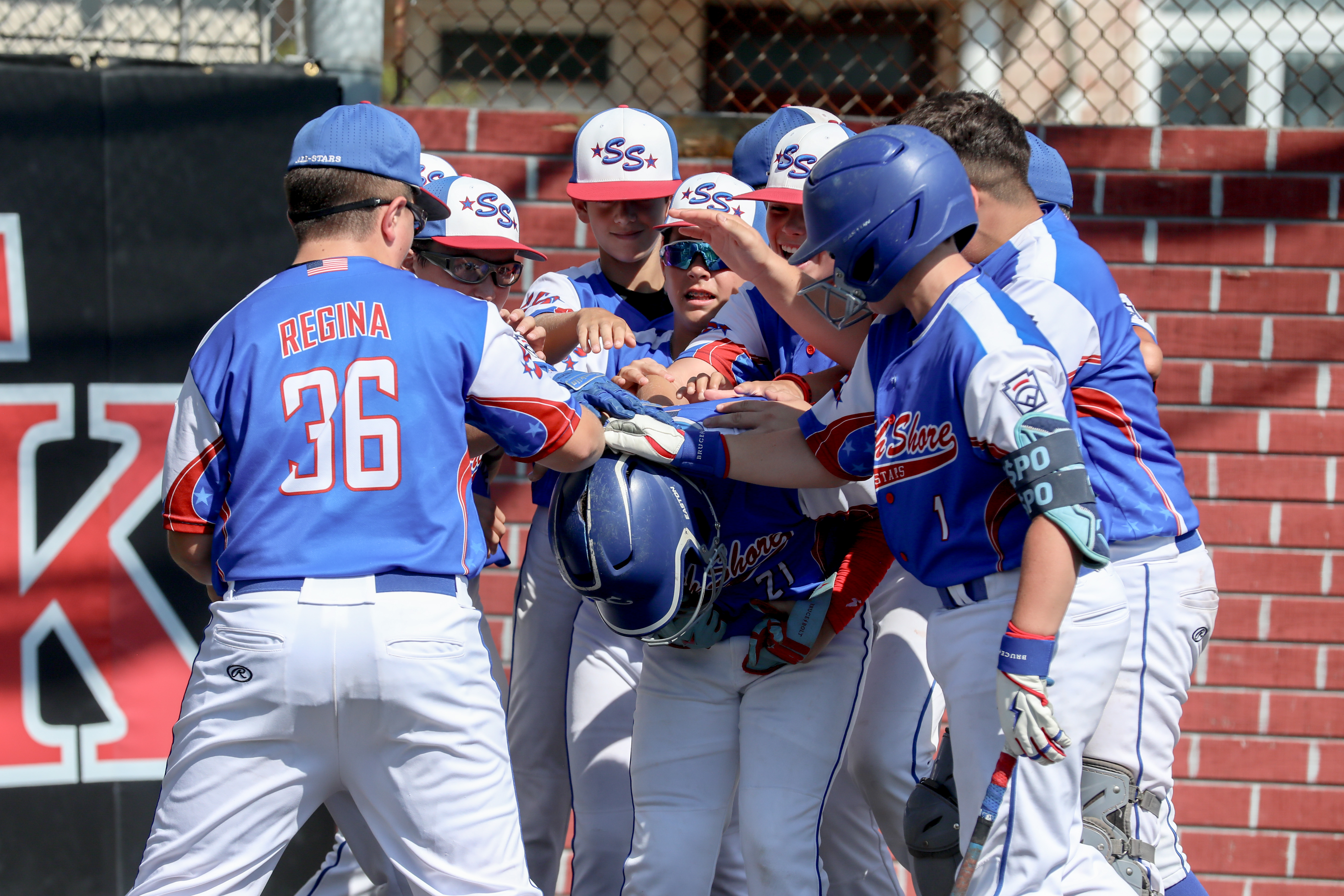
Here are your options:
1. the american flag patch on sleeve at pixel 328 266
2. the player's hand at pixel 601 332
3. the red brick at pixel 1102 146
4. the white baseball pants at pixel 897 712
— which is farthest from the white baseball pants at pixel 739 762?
the red brick at pixel 1102 146

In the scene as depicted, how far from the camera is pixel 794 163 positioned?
122 inches

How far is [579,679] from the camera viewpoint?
10.9 feet

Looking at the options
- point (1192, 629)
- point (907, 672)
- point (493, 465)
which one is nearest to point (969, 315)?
point (1192, 629)

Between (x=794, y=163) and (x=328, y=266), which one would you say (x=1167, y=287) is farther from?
(x=328, y=266)

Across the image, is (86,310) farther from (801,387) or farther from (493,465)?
(801,387)

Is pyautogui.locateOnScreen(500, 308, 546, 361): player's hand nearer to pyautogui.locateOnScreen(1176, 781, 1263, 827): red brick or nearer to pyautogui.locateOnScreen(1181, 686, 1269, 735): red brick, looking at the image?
pyautogui.locateOnScreen(1181, 686, 1269, 735): red brick

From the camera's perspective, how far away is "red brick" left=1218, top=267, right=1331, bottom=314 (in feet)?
13.2

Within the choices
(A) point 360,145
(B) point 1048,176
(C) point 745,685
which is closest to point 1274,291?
(B) point 1048,176

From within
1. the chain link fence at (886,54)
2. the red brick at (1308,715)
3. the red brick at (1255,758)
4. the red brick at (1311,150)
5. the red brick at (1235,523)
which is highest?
the chain link fence at (886,54)

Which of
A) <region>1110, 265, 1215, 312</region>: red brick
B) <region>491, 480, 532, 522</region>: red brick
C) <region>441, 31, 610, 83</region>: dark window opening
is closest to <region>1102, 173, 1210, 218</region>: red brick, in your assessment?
<region>1110, 265, 1215, 312</region>: red brick

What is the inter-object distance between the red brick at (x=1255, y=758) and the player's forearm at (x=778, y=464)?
2169 mm

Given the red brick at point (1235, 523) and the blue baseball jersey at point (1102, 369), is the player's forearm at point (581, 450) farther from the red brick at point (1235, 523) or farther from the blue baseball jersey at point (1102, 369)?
the red brick at point (1235, 523)

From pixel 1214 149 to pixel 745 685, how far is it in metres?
2.63

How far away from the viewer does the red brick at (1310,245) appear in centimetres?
401
